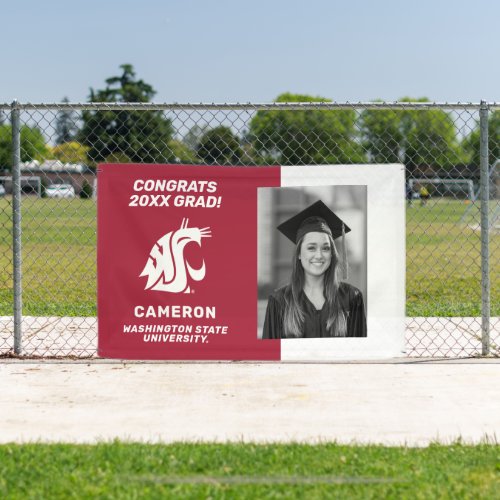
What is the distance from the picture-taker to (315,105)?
6.62 metres

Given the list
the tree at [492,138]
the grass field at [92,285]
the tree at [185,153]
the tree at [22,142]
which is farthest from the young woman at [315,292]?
the tree at [492,138]

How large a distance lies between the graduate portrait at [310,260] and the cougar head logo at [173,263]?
0.47m

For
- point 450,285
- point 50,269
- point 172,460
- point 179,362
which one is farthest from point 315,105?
point 50,269

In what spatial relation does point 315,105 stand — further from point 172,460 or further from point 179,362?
point 172,460

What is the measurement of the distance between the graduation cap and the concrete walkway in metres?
0.97

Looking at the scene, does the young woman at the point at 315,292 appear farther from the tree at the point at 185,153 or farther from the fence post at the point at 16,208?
the tree at the point at 185,153

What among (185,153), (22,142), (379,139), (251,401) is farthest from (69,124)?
(22,142)

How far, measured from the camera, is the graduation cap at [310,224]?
6.59 meters

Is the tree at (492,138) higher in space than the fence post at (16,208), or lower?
higher

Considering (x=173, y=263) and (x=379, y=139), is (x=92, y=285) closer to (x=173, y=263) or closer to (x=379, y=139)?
(x=379, y=139)

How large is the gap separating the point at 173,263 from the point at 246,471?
273 centimetres

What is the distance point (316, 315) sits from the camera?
6.63 metres

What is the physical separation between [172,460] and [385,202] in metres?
3.11

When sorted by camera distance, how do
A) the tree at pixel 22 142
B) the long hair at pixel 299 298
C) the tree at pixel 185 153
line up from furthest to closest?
the tree at pixel 185 153
the tree at pixel 22 142
the long hair at pixel 299 298
